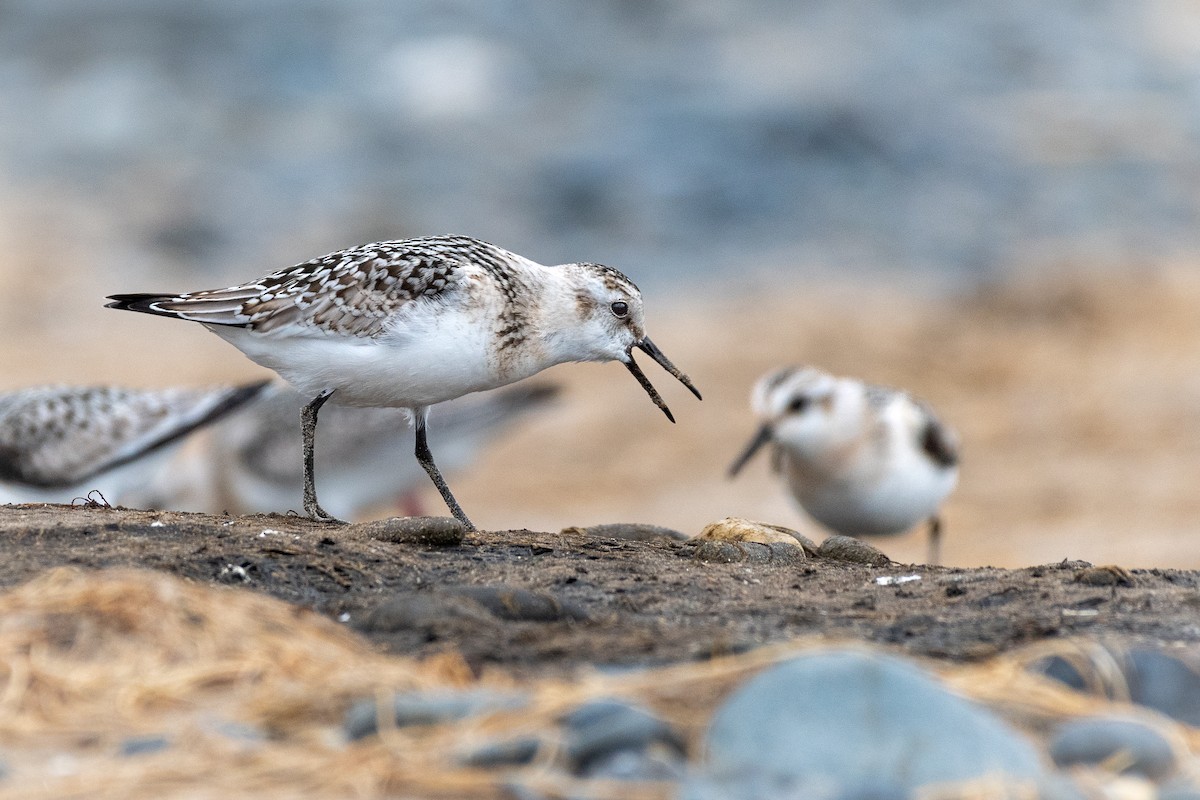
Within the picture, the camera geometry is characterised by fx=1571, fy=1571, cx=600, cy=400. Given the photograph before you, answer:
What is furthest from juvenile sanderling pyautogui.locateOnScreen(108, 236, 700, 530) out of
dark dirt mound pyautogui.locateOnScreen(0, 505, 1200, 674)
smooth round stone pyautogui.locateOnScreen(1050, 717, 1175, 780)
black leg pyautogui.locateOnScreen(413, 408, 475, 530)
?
smooth round stone pyautogui.locateOnScreen(1050, 717, 1175, 780)

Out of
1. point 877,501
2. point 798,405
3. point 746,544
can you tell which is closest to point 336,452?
point 798,405

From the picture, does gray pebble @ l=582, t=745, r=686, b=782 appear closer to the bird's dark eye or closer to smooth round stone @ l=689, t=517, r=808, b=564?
smooth round stone @ l=689, t=517, r=808, b=564

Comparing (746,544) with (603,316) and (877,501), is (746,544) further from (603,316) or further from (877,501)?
(877,501)

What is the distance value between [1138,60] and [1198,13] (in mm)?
2414

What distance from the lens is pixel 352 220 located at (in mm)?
19156

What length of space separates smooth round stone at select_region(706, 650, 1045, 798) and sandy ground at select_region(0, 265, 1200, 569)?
23.9 ft

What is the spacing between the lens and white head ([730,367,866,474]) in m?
9.38

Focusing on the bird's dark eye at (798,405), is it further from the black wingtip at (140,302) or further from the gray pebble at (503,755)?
the gray pebble at (503,755)

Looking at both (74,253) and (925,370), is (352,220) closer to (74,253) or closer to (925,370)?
(74,253)

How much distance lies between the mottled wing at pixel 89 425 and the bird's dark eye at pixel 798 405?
10.2 ft

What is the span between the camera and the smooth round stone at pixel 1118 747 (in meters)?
3.19

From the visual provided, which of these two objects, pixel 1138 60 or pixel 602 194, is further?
pixel 1138 60

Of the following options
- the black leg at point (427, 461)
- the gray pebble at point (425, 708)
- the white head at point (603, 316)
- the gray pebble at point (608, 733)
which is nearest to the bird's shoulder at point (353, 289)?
the white head at point (603, 316)

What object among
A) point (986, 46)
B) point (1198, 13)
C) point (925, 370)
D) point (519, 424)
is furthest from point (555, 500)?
point (1198, 13)
